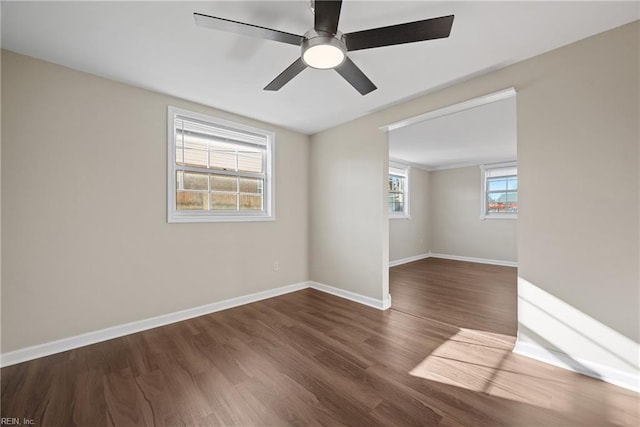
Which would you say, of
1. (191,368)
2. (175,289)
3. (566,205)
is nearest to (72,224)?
(175,289)

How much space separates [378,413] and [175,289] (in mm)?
2374

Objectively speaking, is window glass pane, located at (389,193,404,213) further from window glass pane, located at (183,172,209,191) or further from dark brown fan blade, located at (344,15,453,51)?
dark brown fan blade, located at (344,15,453,51)

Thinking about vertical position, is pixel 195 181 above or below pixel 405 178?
below

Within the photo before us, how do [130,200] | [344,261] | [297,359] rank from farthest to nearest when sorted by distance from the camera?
[344,261]
[130,200]
[297,359]

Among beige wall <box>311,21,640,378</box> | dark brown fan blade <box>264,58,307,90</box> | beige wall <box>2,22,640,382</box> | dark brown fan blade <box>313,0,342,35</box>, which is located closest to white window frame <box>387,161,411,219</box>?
beige wall <box>2,22,640,382</box>

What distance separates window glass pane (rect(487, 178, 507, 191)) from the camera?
5914mm

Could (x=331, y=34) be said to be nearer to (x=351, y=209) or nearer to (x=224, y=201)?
(x=351, y=209)

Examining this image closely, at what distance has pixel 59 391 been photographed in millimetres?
1667

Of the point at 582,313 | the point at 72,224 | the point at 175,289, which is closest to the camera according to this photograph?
the point at 582,313

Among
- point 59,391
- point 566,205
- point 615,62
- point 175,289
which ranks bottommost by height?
point 59,391

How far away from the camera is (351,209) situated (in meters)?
3.49

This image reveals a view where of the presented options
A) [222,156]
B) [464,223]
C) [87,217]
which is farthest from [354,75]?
[464,223]

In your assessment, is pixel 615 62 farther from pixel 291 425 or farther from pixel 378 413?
pixel 291 425

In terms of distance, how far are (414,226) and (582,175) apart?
4.83 m
